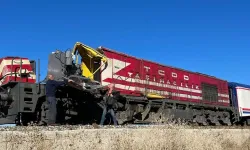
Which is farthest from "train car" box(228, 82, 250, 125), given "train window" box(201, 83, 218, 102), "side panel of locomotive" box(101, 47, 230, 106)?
"train window" box(201, 83, 218, 102)

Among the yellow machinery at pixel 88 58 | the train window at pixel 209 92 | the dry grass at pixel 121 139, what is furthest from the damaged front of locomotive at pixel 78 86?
the train window at pixel 209 92

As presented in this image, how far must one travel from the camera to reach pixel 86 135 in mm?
5559

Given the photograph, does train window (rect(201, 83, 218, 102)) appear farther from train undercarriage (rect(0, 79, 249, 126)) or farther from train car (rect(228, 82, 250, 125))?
train car (rect(228, 82, 250, 125))

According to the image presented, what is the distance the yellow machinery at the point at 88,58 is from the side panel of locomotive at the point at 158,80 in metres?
0.42

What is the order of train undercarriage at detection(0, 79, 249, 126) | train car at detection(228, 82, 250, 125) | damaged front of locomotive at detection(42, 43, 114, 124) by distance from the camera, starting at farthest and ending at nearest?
train car at detection(228, 82, 250, 125)
damaged front of locomotive at detection(42, 43, 114, 124)
train undercarriage at detection(0, 79, 249, 126)

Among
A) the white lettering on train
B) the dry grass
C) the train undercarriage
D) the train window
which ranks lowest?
the dry grass

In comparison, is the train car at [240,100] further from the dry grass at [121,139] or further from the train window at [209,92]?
the dry grass at [121,139]

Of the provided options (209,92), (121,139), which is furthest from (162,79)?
(121,139)

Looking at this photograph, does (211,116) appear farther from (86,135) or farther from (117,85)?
(86,135)

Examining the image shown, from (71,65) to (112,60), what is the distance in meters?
1.93

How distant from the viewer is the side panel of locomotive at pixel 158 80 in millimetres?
12609

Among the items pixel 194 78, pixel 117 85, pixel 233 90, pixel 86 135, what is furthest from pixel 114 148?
pixel 233 90

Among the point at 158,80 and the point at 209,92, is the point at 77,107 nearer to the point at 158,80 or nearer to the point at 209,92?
the point at 158,80

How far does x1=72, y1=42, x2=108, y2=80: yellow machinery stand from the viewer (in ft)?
38.2
